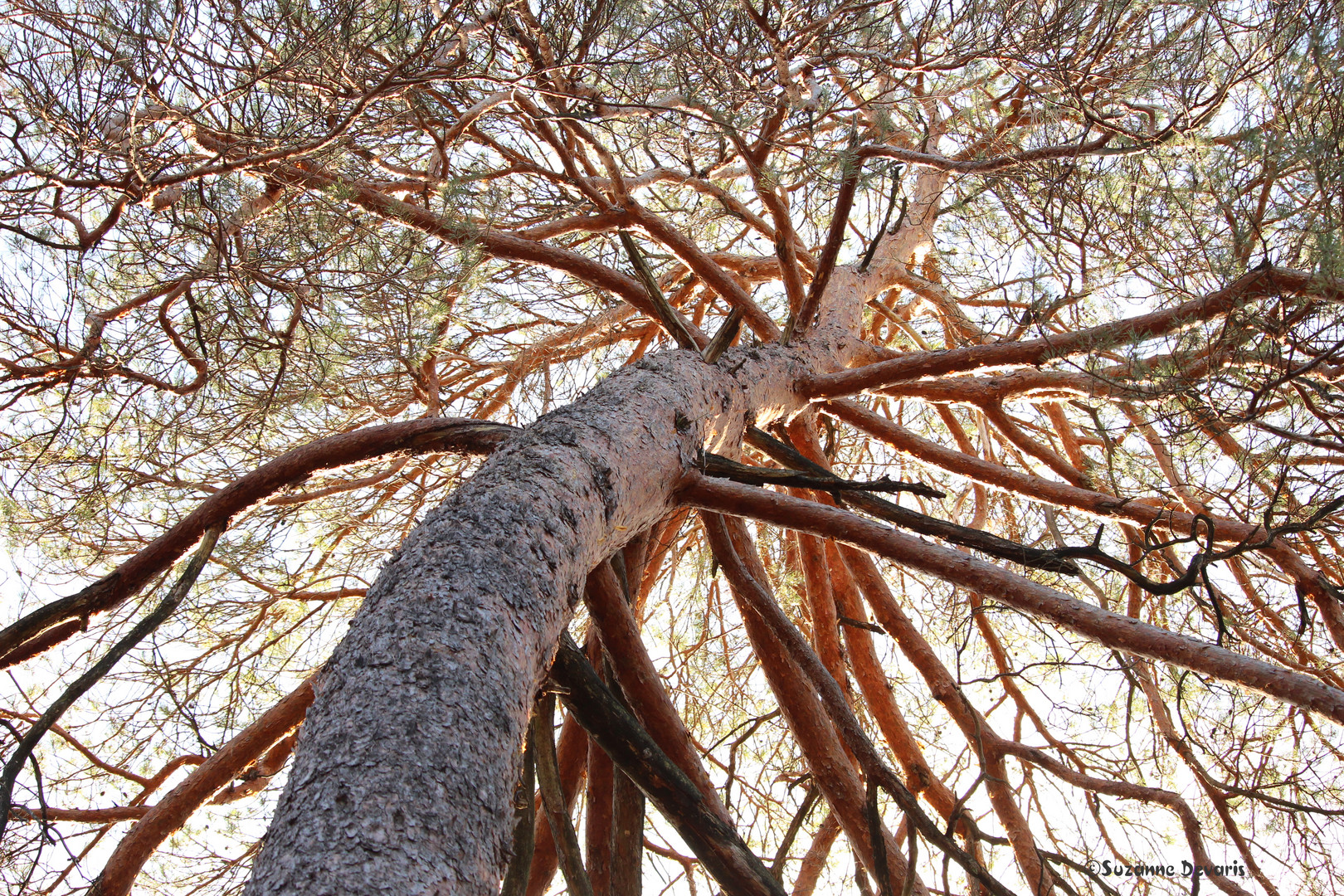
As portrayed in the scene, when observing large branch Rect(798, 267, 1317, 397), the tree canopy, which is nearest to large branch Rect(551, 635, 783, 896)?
the tree canopy

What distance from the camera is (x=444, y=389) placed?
11.3 ft

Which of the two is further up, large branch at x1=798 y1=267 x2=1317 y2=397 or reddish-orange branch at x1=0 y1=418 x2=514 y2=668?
large branch at x1=798 y1=267 x2=1317 y2=397

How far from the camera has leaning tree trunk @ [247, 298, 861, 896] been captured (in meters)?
0.74

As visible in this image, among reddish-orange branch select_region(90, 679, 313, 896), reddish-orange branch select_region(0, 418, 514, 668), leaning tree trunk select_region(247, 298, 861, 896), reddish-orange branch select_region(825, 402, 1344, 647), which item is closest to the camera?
leaning tree trunk select_region(247, 298, 861, 896)

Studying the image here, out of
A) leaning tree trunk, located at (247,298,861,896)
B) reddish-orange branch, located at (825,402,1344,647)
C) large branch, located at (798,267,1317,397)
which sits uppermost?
large branch, located at (798,267,1317,397)

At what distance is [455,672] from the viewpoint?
0.92 meters

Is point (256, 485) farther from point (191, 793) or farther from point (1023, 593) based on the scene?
point (1023, 593)

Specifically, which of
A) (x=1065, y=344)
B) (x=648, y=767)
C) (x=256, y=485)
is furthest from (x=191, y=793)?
(x=1065, y=344)

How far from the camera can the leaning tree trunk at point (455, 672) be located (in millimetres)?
740

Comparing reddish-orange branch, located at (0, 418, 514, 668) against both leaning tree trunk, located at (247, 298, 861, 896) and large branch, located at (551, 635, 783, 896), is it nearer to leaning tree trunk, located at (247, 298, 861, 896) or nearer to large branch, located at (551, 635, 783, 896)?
leaning tree trunk, located at (247, 298, 861, 896)

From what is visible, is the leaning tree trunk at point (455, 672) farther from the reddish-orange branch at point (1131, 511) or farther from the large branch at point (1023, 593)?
the reddish-orange branch at point (1131, 511)

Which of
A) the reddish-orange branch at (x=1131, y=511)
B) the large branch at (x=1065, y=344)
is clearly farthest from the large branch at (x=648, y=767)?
the large branch at (x=1065, y=344)

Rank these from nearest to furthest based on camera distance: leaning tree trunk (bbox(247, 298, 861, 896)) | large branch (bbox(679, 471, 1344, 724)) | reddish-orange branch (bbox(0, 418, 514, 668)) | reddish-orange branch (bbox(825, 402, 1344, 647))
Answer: leaning tree trunk (bbox(247, 298, 861, 896)) → large branch (bbox(679, 471, 1344, 724)) → reddish-orange branch (bbox(0, 418, 514, 668)) → reddish-orange branch (bbox(825, 402, 1344, 647))

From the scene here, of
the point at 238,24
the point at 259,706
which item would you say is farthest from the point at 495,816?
the point at 259,706
